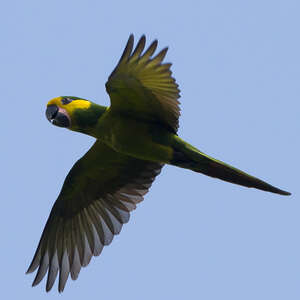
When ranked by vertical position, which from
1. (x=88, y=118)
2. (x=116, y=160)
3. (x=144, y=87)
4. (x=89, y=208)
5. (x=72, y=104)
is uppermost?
(x=144, y=87)

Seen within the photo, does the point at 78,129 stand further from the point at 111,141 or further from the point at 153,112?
the point at 153,112

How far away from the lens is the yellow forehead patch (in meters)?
7.57

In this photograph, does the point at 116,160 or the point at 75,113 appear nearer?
the point at 75,113

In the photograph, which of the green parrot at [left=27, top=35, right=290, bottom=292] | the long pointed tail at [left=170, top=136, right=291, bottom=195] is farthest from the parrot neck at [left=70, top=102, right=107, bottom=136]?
the long pointed tail at [left=170, top=136, right=291, bottom=195]

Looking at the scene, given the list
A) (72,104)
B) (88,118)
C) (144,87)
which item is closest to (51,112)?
(72,104)

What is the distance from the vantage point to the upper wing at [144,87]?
6727mm

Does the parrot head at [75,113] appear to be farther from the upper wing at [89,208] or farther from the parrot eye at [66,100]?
the upper wing at [89,208]

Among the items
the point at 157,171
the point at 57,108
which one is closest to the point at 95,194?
the point at 157,171

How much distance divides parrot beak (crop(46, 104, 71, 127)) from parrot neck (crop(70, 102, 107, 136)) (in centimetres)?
10

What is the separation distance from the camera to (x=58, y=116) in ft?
25.0

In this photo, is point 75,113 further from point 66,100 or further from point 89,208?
point 89,208

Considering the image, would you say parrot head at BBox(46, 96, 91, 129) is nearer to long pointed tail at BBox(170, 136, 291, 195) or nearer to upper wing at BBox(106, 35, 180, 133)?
upper wing at BBox(106, 35, 180, 133)

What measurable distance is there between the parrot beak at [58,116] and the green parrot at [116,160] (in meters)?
0.01

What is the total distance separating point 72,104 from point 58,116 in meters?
0.22
